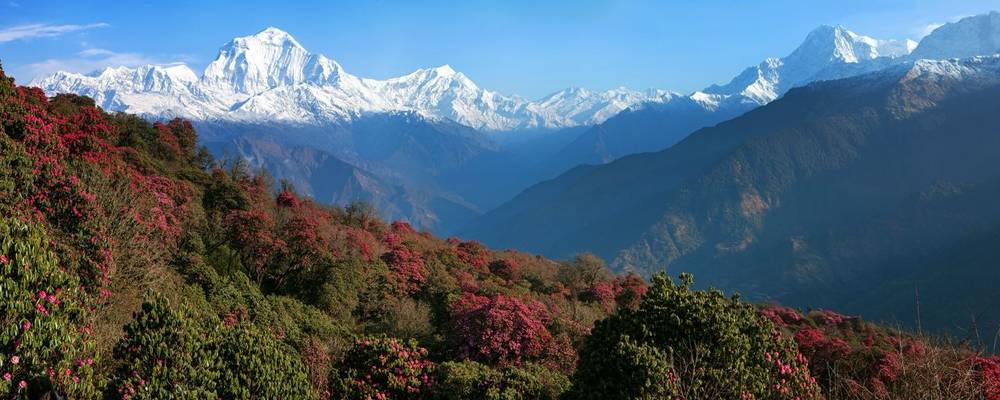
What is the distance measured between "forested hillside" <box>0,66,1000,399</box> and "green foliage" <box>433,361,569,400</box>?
0.08 m

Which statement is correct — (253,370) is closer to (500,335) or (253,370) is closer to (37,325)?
(37,325)

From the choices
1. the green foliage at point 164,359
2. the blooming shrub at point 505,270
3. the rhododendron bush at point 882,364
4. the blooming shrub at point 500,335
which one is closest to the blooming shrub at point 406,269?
the blooming shrub at point 505,270

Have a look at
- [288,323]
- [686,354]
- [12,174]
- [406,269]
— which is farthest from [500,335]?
[12,174]

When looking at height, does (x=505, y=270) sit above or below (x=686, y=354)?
below

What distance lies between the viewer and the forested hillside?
13812mm

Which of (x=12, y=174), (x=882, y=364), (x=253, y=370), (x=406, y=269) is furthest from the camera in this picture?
(x=406, y=269)

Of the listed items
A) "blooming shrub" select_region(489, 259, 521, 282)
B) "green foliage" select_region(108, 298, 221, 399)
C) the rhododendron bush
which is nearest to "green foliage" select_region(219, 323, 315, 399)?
"green foliage" select_region(108, 298, 221, 399)

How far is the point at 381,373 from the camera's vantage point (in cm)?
2086

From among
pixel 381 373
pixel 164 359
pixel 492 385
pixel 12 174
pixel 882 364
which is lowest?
pixel 882 364

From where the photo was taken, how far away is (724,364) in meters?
15.6

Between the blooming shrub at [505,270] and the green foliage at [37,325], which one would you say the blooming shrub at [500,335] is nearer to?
the green foliage at [37,325]

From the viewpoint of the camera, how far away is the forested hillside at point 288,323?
45.3 ft

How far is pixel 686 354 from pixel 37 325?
48.9ft

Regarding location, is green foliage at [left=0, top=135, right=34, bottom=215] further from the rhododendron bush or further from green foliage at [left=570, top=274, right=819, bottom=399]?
the rhododendron bush
